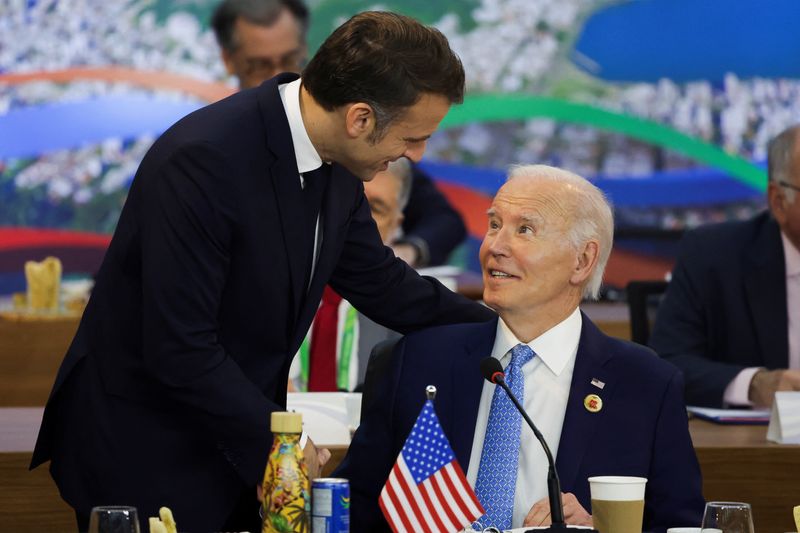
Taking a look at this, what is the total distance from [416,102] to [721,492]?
1237 mm

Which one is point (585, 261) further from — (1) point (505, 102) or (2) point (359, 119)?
(1) point (505, 102)

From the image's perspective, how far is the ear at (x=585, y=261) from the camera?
2.63 meters

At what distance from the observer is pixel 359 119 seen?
2.26m

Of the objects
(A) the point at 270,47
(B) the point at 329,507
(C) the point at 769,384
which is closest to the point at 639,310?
(C) the point at 769,384

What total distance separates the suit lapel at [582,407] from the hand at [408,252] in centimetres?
184

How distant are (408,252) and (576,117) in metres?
2.13

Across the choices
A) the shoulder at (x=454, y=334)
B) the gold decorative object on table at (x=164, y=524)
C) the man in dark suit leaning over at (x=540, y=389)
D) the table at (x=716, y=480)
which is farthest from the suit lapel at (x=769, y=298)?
the gold decorative object on table at (x=164, y=524)

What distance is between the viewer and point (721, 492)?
9.68 ft

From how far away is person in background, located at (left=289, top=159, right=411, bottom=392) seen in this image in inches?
152

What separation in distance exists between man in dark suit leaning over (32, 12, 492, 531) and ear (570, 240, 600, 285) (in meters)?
0.46

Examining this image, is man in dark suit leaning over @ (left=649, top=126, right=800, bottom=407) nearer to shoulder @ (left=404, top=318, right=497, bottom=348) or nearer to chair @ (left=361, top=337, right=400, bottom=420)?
shoulder @ (left=404, top=318, right=497, bottom=348)

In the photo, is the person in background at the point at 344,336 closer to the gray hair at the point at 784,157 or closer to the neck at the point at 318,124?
the gray hair at the point at 784,157

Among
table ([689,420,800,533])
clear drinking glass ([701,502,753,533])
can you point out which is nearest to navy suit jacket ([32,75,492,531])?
clear drinking glass ([701,502,753,533])

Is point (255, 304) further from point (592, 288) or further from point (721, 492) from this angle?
point (721, 492)
